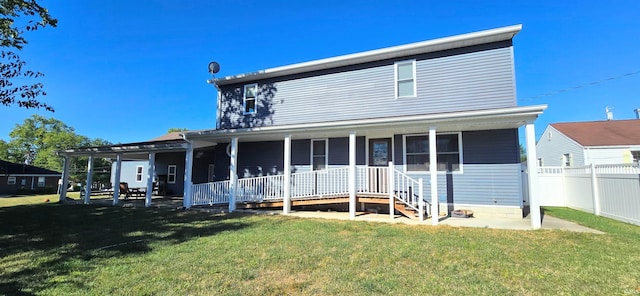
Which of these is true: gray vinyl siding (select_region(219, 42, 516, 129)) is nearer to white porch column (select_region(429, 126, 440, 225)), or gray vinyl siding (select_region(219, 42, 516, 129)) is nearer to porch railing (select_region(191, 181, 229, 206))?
white porch column (select_region(429, 126, 440, 225))

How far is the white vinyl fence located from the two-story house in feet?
6.77

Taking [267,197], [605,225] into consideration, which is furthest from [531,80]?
[267,197]

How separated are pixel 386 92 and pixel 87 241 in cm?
902

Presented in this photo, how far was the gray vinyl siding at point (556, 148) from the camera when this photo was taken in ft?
57.3

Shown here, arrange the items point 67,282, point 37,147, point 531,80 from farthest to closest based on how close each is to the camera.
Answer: point 37,147 < point 531,80 < point 67,282

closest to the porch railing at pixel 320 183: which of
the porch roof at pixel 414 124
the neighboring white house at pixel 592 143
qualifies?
the porch roof at pixel 414 124

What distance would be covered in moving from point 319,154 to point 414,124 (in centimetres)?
420

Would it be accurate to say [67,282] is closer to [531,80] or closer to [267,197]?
[267,197]

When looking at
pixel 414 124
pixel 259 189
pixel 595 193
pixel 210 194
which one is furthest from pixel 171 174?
pixel 595 193

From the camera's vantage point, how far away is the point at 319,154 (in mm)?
11102

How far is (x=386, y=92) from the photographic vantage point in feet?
32.8

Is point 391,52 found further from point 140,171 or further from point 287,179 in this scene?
point 140,171

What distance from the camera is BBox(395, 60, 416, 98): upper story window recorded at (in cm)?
970

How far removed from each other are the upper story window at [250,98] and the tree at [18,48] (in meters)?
6.14
